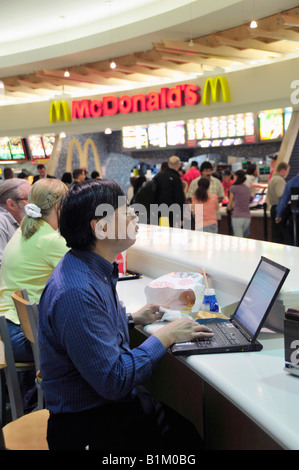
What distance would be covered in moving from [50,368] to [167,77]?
10.2 m

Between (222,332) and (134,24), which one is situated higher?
(134,24)

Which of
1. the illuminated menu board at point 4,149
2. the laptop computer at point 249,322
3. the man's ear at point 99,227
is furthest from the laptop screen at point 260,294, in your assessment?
the illuminated menu board at point 4,149

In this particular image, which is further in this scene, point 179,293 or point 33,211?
point 33,211

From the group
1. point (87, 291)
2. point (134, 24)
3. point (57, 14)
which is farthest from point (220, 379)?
point (57, 14)

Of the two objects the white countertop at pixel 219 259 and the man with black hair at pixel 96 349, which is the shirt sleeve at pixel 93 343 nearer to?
the man with black hair at pixel 96 349

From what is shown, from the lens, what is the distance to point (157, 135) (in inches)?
525

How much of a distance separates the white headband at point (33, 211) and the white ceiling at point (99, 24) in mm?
5513

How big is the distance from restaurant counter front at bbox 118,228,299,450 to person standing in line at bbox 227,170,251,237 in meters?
4.11

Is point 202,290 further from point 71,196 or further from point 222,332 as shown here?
point 71,196

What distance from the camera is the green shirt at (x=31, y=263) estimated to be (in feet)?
9.66

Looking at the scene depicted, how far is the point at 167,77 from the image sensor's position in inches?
441

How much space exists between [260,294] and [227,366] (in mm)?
371

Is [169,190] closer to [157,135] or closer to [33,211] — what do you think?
[33,211]

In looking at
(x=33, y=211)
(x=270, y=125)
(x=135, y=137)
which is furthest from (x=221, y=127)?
(x=33, y=211)
